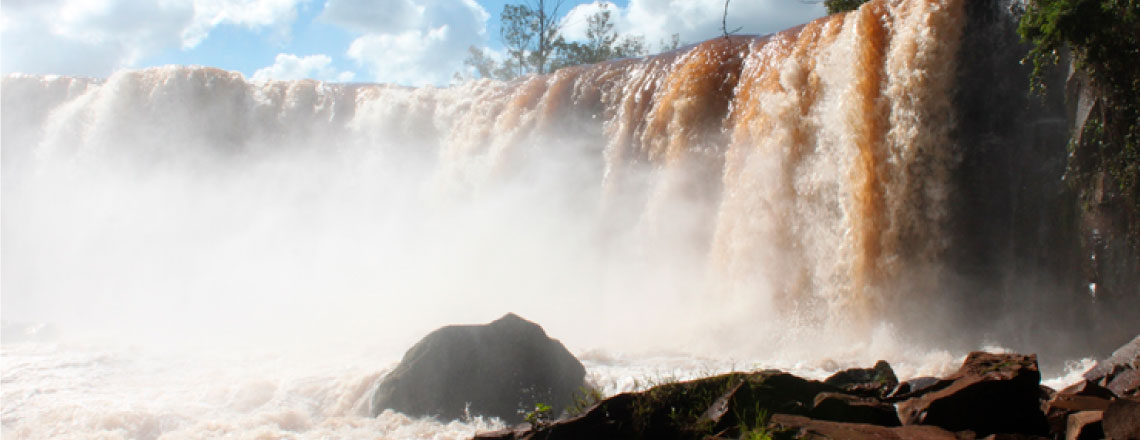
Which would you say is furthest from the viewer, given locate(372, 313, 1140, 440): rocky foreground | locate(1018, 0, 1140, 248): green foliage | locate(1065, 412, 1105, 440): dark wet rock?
locate(1018, 0, 1140, 248): green foliage

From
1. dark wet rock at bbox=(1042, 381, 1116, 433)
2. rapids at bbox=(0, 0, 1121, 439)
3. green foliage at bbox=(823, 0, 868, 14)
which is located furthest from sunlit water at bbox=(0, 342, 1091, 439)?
green foliage at bbox=(823, 0, 868, 14)

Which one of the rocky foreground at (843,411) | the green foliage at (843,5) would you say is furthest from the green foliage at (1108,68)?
the green foliage at (843,5)

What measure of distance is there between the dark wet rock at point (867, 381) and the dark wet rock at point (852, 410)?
0.47m

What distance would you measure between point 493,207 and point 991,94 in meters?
7.90

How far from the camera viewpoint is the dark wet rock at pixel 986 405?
350 cm

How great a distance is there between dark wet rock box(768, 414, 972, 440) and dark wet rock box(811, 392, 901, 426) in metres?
0.19

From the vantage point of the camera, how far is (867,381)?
4.68m

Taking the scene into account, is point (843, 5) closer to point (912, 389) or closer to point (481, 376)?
point (481, 376)

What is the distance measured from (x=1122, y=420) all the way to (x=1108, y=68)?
536 cm

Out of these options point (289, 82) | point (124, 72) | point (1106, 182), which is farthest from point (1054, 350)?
point (124, 72)

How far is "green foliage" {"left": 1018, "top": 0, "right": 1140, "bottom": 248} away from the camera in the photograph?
22.9ft

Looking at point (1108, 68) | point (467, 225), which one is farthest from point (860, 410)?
point (467, 225)

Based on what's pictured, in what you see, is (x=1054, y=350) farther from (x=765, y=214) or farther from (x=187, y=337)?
(x=187, y=337)

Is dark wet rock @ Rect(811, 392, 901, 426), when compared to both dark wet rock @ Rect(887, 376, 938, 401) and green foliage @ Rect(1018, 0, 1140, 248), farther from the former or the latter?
green foliage @ Rect(1018, 0, 1140, 248)
